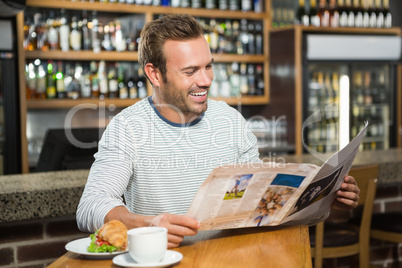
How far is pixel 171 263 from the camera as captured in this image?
1021 mm

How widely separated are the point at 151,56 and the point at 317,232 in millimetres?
1008

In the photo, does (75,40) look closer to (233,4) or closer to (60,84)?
(60,84)

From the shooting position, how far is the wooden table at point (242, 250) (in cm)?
109

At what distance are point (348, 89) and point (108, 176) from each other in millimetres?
4178

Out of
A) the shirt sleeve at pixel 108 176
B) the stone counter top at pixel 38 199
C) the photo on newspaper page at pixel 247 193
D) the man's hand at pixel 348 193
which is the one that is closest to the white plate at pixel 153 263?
the photo on newspaper page at pixel 247 193

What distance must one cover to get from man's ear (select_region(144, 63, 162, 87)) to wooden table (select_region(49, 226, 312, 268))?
0.53 meters

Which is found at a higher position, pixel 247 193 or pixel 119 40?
pixel 119 40

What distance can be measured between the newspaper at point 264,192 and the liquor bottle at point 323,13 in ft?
13.7

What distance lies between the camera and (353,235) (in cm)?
229

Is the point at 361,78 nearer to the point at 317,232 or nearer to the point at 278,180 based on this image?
the point at 317,232

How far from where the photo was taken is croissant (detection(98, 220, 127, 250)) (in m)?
1.11

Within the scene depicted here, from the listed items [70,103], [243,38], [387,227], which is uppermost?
[243,38]

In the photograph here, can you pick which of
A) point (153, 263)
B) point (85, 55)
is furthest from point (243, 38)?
point (153, 263)

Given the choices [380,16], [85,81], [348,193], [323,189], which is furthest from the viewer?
[380,16]
